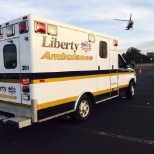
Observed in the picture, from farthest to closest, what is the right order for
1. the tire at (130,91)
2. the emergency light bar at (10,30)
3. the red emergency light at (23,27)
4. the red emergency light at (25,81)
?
1. the tire at (130,91)
2. the emergency light bar at (10,30)
3. the red emergency light at (25,81)
4. the red emergency light at (23,27)

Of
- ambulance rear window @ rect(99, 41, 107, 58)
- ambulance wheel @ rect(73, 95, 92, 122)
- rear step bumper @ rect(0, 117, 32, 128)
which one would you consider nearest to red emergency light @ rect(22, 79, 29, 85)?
rear step bumper @ rect(0, 117, 32, 128)

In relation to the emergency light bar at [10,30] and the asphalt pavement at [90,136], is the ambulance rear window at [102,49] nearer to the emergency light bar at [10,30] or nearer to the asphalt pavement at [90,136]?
the asphalt pavement at [90,136]

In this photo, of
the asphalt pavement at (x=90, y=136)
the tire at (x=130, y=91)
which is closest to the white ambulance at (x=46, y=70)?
the asphalt pavement at (x=90, y=136)

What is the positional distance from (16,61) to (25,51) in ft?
1.58

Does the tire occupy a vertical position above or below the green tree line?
below

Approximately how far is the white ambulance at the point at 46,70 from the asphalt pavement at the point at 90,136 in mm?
486

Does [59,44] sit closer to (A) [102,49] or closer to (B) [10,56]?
(B) [10,56]

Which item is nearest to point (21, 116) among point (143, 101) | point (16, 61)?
point (16, 61)

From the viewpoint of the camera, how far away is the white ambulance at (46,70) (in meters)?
5.57

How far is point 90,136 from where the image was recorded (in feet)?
19.4

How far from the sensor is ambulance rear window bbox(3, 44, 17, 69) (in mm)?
5973

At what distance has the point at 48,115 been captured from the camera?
19.5 feet

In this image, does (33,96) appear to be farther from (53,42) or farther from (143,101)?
(143,101)

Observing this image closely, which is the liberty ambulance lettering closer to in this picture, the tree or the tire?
the tire
